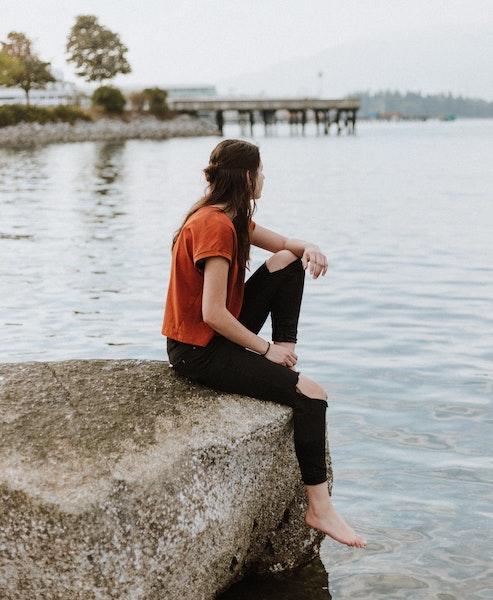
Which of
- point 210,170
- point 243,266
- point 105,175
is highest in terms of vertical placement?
point 210,170

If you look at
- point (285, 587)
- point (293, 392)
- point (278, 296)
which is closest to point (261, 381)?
point (293, 392)

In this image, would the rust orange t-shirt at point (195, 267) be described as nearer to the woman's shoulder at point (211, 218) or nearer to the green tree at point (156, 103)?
the woman's shoulder at point (211, 218)

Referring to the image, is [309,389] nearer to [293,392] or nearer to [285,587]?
[293,392]

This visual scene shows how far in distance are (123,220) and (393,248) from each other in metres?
7.02

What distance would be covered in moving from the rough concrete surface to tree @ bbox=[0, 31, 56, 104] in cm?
8317

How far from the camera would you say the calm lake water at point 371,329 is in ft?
16.1

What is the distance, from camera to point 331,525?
13.6 feet

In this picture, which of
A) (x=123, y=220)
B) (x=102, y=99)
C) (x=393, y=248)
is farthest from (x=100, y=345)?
(x=102, y=99)

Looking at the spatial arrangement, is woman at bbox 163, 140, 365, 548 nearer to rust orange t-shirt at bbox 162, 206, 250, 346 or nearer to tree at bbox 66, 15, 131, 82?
rust orange t-shirt at bbox 162, 206, 250, 346

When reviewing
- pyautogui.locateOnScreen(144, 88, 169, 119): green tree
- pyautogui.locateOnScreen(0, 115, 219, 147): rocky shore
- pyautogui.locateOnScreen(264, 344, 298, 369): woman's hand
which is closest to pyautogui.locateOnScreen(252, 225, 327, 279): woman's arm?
pyautogui.locateOnScreen(264, 344, 298, 369): woman's hand

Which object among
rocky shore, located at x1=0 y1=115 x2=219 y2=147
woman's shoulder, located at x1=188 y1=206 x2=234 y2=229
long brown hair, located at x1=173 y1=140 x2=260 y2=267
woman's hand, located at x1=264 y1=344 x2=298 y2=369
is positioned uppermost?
long brown hair, located at x1=173 y1=140 x2=260 y2=267

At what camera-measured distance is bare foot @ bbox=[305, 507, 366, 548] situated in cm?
414

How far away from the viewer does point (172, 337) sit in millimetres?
4293

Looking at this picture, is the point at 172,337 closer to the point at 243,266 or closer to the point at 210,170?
the point at 243,266
